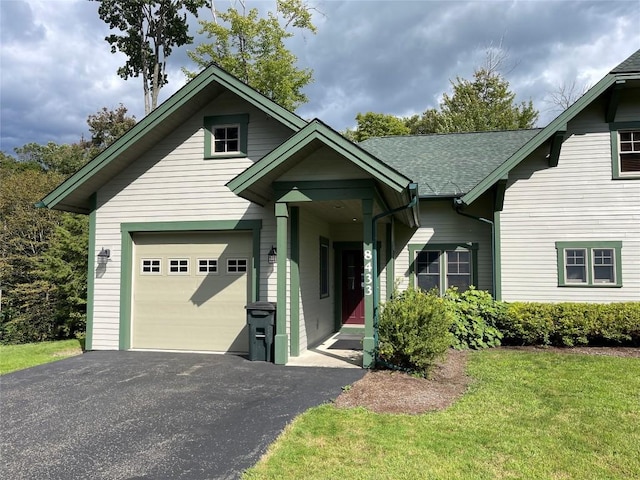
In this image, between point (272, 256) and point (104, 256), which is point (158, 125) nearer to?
point (104, 256)

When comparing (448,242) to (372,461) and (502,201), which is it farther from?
(372,461)

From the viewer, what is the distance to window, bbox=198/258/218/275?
363 inches

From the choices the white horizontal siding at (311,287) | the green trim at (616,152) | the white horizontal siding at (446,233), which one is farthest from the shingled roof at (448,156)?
the white horizontal siding at (311,287)

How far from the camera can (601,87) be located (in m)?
9.33

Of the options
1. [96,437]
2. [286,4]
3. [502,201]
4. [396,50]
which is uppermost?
A: [286,4]

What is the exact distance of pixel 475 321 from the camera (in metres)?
9.40

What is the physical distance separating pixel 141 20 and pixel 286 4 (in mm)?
8649

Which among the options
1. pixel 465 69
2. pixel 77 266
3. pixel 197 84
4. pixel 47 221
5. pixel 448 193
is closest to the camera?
pixel 197 84

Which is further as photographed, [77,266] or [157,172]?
[77,266]

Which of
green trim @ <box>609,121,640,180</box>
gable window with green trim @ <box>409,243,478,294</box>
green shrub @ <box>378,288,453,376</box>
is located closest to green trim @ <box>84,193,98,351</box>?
green shrub @ <box>378,288,453,376</box>

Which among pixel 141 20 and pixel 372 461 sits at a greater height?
pixel 141 20

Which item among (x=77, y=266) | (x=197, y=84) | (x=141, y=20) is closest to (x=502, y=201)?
(x=197, y=84)

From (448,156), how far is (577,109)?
165 inches

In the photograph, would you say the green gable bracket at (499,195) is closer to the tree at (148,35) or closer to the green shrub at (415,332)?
the green shrub at (415,332)
